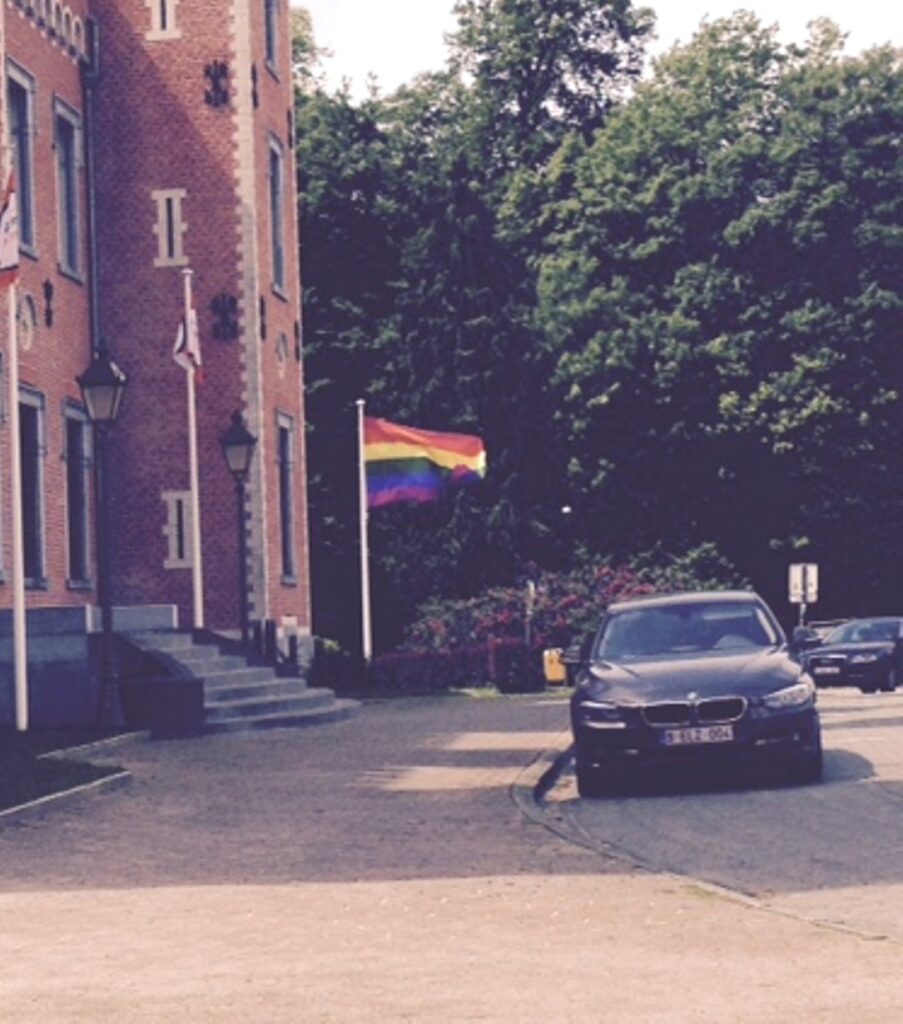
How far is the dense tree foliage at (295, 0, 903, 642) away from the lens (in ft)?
200

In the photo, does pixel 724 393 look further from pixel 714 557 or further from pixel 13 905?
pixel 13 905

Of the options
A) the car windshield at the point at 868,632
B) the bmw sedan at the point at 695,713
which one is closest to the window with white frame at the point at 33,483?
the bmw sedan at the point at 695,713

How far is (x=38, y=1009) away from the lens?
9562 mm

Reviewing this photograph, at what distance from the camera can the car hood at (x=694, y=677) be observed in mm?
19547

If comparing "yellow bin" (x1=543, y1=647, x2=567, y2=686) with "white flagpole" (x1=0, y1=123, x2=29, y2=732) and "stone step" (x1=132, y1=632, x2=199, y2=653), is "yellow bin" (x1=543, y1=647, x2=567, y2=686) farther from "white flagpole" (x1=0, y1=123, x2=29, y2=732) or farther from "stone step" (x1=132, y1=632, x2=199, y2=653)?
"white flagpole" (x1=0, y1=123, x2=29, y2=732)

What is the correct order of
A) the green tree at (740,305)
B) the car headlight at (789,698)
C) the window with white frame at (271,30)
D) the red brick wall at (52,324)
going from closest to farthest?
the car headlight at (789,698)
the red brick wall at (52,324)
the window with white frame at (271,30)
the green tree at (740,305)

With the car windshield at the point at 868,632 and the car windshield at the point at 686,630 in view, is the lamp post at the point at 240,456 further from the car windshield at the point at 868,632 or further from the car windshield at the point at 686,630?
the car windshield at the point at 686,630

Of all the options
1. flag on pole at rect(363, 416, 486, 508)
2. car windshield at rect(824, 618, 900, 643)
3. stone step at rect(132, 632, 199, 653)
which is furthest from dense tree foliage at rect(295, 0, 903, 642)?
stone step at rect(132, 632, 199, 653)

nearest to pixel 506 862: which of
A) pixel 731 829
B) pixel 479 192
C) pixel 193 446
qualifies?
pixel 731 829

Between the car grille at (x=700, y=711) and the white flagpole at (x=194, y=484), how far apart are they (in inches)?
730

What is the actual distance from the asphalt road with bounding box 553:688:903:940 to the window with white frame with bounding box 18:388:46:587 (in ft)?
47.4

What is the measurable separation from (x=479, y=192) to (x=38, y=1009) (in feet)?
185

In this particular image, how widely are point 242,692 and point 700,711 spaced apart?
13812 mm

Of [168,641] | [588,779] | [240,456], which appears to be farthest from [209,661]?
[588,779]
